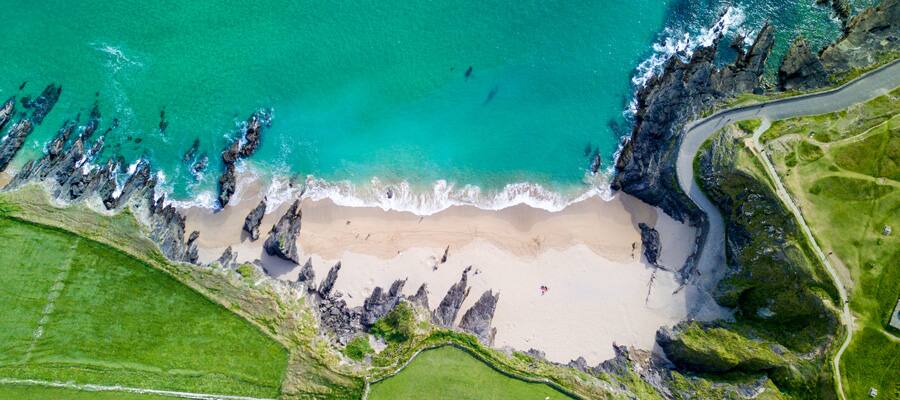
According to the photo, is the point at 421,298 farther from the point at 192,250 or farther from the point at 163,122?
the point at 163,122

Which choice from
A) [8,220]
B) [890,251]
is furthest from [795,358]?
[8,220]

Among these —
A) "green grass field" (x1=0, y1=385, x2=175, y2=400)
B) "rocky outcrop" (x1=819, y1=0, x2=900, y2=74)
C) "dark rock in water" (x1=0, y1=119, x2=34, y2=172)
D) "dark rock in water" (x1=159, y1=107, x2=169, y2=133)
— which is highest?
"rocky outcrop" (x1=819, y1=0, x2=900, y2=74)

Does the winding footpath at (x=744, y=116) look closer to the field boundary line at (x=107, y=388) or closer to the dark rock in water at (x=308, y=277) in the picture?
the dark rock in water at (x=308, y=277)

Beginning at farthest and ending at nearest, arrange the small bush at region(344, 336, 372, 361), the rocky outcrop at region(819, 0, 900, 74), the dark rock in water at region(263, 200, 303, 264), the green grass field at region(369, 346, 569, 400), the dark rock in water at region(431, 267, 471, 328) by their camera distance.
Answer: the dark rock in water at region(263, 200, 303, 264) → the rocky outcrop at region(819, 0, 900, 74) → the dark rock in water at region(431, 267, 471, 328) → the small bush at region(344, 336, 372, 361) → the green grass field at region(369, 346, 569, 400)

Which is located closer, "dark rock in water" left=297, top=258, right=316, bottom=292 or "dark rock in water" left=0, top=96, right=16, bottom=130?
"dark rock in water" left=297, top=258, right=316, bottom=292

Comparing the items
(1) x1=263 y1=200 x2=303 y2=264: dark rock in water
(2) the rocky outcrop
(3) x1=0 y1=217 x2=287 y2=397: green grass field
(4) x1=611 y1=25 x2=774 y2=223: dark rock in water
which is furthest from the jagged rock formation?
(2) the rocky outcrop

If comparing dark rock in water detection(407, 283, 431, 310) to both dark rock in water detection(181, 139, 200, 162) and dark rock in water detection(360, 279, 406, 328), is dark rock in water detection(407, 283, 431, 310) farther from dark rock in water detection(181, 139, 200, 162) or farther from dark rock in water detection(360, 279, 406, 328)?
dark rock in water detection(181, 139, 200, 162)

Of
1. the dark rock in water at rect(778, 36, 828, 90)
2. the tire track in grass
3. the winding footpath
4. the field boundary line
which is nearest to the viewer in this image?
the field boundary line
